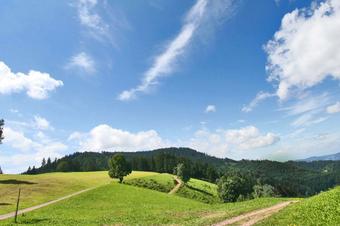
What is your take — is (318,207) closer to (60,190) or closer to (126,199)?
(126,199)

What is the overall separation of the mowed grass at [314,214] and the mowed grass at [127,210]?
8.04 m

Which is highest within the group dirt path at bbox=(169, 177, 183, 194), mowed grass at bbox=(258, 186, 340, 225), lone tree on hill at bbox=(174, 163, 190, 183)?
lone tree on hill at bbox=(174, 163, 190, 183)

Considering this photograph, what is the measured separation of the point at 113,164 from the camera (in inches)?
4747

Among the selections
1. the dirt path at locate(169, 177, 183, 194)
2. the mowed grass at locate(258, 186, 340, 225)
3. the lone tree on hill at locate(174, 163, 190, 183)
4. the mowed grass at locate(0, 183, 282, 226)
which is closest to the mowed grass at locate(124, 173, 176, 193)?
the dirt path at locate(169, 177, 183, 194)

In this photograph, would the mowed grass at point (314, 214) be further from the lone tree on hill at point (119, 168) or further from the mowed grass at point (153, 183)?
the lone tree on hill at point (119, 168)

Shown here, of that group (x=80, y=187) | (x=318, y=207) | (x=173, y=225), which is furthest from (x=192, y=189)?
(x=318, y=207)

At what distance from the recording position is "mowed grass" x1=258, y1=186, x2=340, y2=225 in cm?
2775

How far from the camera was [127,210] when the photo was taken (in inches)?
2422

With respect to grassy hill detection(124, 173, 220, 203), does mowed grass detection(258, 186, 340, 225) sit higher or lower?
lower

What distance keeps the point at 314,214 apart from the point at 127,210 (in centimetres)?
3831

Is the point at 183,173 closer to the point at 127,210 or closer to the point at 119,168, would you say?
the point at 119,168

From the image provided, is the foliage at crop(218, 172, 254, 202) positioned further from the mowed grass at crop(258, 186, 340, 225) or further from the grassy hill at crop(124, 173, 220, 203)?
the mowed grass at crop(258, 186, 340, 225)

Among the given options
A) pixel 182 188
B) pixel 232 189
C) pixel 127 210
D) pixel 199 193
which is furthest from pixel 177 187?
pixel 127 210

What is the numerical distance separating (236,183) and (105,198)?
1566 inches
